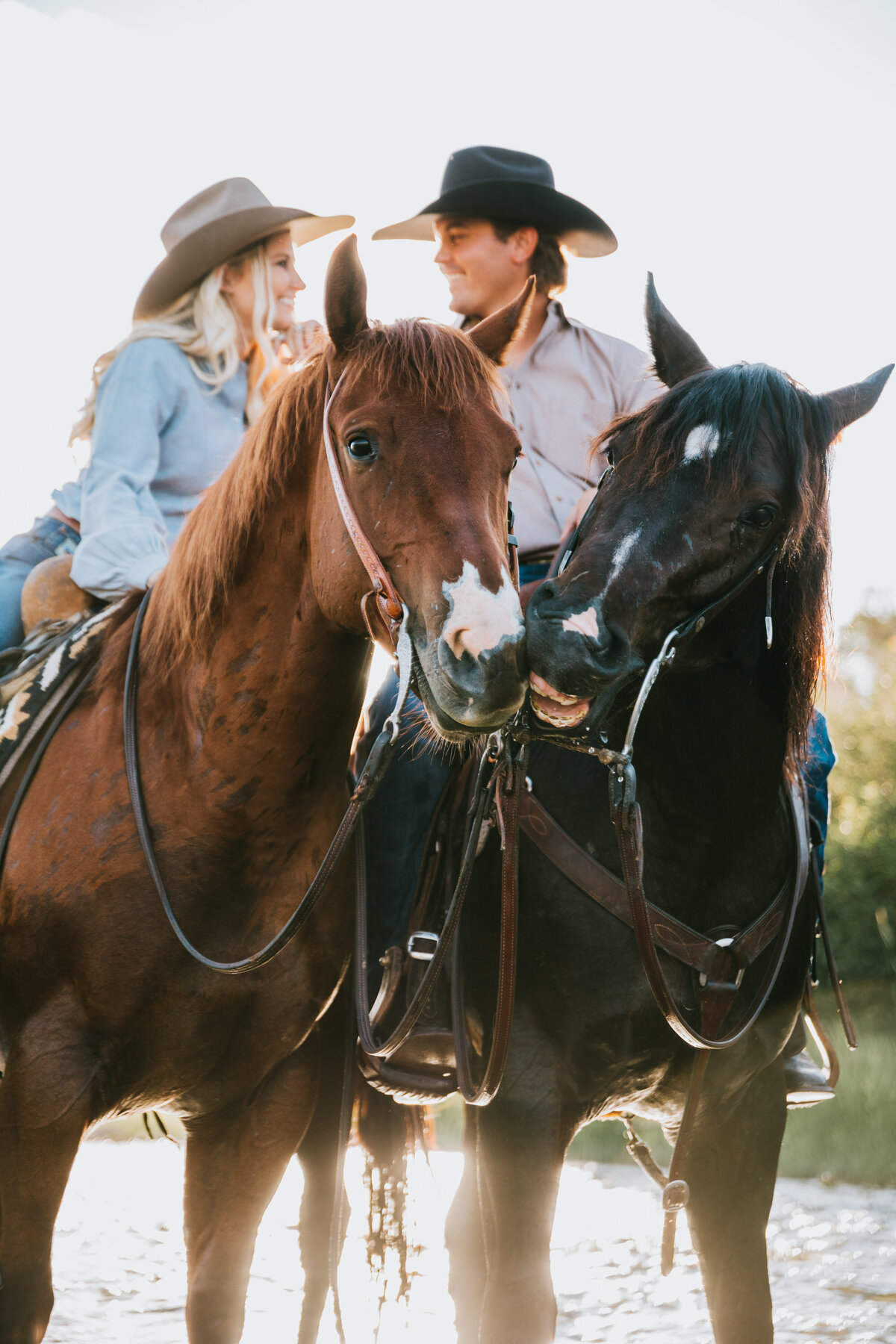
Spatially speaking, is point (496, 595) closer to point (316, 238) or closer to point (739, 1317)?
point (739, 1317)

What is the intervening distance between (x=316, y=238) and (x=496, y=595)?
262cm

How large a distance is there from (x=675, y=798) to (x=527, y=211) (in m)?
2.20

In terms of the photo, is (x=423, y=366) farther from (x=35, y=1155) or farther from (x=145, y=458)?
(x=35, y=1155)

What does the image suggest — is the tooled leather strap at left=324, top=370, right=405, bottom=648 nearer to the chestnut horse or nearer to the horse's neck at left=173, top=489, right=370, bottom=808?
the chestnut horse

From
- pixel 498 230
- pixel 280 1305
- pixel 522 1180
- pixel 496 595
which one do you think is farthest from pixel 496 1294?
pixel 498 230

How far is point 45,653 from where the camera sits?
2.92 meters

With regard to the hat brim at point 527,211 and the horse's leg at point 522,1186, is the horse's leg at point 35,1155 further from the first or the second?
the hat brim at point 527,211

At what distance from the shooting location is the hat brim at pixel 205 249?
3.78 m

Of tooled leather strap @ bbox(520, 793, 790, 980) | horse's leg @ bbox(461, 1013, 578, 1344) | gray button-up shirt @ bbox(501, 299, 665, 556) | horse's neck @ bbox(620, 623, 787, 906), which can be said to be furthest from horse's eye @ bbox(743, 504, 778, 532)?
horse's leg @ bbox(461, 1013, 578, 1344)

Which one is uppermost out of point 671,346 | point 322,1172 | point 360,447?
point 671,346

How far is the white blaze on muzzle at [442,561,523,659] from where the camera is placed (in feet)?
6.52

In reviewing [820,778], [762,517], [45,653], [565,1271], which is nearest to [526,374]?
[762,517]

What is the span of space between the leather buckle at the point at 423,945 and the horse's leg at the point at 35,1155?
0.96m

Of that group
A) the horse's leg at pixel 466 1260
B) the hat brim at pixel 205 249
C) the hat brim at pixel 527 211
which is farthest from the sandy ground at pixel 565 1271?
the hat brim at pixel 527 211
